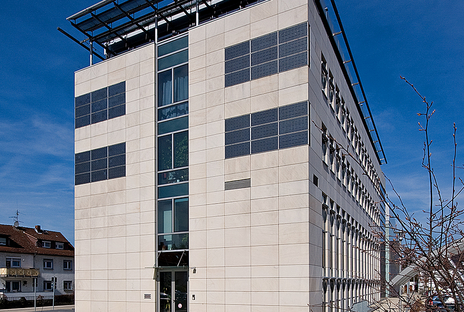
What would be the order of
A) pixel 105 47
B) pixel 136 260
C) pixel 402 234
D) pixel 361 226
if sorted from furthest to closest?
pixel 361 226 → pixel 105 47 → pixel 136 260 → pixel 402 234

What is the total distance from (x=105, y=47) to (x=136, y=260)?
1494cm

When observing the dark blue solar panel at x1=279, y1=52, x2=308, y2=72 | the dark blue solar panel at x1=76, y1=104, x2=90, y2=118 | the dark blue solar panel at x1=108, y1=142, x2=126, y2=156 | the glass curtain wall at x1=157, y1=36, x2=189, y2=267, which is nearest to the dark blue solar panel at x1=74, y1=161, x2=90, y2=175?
the dark blue solar panel at x1=108, y1=142, x2=126, y2=156

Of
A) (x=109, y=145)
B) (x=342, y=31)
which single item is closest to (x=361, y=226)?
(x=342, y=31)

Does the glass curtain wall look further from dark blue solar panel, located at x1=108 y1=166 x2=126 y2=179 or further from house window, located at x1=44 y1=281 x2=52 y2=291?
house window, located at x1=44 y1=281 x2=52 y2=291

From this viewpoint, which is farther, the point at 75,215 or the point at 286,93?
the point at 75,215

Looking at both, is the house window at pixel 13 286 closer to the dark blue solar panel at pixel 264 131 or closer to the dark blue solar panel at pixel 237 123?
the dark blue solar panel at pixel 237 123

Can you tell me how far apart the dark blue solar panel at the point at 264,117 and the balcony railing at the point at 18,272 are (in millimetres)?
40097

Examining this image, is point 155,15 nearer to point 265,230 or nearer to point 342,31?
point 342,31

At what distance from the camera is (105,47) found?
29.4 meters

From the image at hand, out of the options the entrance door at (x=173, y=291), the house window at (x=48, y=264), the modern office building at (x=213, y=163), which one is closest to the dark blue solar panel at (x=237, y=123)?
the modern office building at (x=213, y=163)

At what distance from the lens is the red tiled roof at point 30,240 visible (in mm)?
52312

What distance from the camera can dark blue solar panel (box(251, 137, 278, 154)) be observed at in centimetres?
1959

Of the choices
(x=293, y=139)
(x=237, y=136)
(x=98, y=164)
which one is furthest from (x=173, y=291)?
(x=293, y=139)

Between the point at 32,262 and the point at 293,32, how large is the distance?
155 feet
